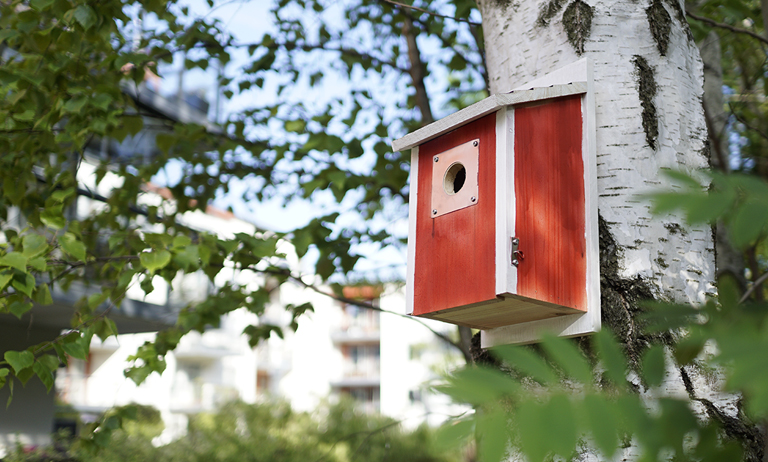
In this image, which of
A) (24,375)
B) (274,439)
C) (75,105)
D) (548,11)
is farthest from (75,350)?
(274,439)

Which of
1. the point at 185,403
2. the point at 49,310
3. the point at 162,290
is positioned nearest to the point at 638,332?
the point at 49,310

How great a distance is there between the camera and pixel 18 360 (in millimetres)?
1813

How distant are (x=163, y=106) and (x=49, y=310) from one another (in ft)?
19.8

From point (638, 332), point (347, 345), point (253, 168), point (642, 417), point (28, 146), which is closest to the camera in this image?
point (642, 417)

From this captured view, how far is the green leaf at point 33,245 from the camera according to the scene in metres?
1.92

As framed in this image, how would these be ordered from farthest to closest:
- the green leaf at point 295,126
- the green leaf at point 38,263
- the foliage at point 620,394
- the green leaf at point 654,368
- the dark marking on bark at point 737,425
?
the green leaf at point 295,126
the green leaf at point 38,263
the dark marking on bark at point 737,425
the green leaf at point 654,368
the foliage at point 620,394

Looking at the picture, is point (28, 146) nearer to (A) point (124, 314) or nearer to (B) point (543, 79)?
(B) point (543, 79)

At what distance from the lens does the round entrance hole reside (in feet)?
5.12

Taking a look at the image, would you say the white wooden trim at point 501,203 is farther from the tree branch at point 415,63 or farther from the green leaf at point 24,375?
the tree branch at point 415,63

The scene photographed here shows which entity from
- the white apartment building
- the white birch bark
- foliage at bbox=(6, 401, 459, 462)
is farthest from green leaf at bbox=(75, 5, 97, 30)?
the white apartment building

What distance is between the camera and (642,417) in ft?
1.77

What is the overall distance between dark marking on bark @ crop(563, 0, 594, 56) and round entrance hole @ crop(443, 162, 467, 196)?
0.40 metres

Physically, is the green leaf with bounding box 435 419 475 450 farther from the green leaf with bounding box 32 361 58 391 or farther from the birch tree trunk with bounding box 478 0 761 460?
the green leaf with bounding box 32 361 58 391

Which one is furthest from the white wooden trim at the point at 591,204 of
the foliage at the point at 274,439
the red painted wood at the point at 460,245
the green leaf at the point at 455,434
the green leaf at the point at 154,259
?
the foliage at the point at 274,439
